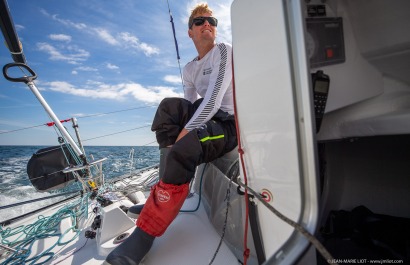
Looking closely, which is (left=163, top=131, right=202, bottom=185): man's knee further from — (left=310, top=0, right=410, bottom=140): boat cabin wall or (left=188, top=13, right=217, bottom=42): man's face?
(left=188, top=13, right=217, bottom=42): man's face

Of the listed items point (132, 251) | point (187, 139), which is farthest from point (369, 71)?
point (132, 251)

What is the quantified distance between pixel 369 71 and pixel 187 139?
34.4 inches

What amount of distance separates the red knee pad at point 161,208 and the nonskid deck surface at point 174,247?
0.53 ft

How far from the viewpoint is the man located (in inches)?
35.9

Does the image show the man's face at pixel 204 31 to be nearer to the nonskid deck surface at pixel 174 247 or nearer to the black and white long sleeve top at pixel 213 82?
the black and white long sleeve top at pixel 213 82

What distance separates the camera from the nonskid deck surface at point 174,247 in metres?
0.94

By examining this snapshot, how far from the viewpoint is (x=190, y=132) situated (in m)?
0.98

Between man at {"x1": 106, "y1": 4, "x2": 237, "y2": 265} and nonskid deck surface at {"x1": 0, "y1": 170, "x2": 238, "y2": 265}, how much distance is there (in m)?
0.14

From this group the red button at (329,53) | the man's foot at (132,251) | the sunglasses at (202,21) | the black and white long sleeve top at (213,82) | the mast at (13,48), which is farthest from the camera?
the mast at (13,48)

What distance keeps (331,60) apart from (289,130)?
42 cm

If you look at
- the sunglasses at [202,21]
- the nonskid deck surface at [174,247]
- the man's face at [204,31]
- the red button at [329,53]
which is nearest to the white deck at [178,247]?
the nonskid deck surface at [174,247]

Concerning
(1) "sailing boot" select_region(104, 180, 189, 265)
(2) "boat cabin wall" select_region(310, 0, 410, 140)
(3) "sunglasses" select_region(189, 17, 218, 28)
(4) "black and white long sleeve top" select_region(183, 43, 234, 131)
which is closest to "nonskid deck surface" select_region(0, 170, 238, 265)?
(1) "sailing boot" select_region(104, 180, 189, 265)

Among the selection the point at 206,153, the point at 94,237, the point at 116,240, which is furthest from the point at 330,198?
the point at 94,237

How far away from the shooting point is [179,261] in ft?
3.06
